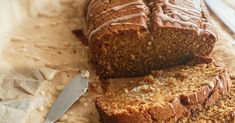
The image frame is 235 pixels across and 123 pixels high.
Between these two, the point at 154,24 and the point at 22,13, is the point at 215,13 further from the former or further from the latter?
the point at 22,13

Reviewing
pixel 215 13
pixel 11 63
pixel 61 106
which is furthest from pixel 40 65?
pixel 215 13

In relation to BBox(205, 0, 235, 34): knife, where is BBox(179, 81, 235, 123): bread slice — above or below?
above

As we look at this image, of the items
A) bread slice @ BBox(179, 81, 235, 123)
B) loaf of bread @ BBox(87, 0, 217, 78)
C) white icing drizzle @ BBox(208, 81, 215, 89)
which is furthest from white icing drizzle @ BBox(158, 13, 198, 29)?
bread slice @ BBox(179, 81, 235, 123)

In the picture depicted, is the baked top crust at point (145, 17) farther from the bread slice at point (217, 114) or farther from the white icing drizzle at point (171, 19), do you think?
the bread slice at point (217, 114)

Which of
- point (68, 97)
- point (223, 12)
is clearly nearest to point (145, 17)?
point (68, 97)

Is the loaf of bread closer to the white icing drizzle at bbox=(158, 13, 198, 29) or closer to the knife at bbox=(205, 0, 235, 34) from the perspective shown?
the white icing drizzle at bbox=(158, 13, 198, 29)
